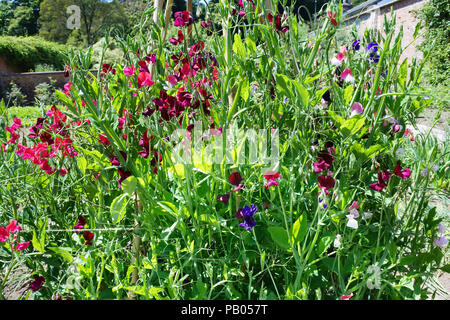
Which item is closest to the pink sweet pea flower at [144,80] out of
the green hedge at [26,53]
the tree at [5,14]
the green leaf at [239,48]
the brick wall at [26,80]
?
the green leaf at [239,48]

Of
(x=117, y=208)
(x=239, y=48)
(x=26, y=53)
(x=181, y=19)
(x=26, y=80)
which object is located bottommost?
(x=117, y=208)

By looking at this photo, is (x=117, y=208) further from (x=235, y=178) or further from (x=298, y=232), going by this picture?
(x=298, y=232)

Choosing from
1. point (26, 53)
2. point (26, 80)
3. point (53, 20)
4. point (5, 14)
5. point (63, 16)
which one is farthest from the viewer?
point (53, 20)

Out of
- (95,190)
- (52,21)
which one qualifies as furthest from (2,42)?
(95,190)

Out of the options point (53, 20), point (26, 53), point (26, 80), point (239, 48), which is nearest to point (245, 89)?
point (239, 48)

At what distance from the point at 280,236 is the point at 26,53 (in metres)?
18.6

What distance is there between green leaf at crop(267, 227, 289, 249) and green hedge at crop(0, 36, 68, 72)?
Result: 1613 cm

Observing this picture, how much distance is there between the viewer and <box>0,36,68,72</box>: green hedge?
15266 millimetres

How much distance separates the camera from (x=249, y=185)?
0.90 metres

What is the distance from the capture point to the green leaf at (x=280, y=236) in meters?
0.79

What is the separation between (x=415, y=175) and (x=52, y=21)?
1193 inches

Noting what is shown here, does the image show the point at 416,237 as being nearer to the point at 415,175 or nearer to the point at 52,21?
the point at 415,175

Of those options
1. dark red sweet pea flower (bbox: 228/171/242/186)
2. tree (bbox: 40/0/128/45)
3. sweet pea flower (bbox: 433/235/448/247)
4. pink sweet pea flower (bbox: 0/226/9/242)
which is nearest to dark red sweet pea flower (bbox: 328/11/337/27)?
dark red sweet pea flower (bbox: 228/171/242/186)

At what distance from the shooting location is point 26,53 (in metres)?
16.0
